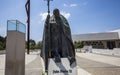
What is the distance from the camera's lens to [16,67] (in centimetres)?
625

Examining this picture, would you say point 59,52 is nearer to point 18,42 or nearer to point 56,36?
point 56,36

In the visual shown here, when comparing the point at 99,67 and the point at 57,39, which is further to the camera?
the point at 99,67

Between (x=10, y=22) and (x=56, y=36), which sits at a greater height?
(x=10, y=22)

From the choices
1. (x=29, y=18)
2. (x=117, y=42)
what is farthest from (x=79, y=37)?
(x=29, y=18)

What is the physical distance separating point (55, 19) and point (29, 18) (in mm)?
25800

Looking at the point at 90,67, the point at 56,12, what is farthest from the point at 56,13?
the point at 90,67

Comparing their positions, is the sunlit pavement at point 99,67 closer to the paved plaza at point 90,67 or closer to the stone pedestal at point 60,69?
the paved plaza at point 90,67

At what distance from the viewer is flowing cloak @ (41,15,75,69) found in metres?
4.98

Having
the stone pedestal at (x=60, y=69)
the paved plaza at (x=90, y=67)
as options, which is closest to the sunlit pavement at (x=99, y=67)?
the paved plaza at (x=90, y=67)

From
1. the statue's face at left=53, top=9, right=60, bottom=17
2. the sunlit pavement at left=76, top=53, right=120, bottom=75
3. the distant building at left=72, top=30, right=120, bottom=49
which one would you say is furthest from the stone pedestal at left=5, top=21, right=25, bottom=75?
the distant building at left=72, top=30, right=120, bottom=49

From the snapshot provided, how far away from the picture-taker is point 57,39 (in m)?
5.03

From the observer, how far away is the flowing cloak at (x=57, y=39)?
498 centimetres

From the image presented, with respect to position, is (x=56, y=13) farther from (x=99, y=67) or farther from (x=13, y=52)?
(x=99, y=67)

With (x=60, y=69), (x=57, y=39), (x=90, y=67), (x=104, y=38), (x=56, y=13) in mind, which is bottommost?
(x=90, y=67)
